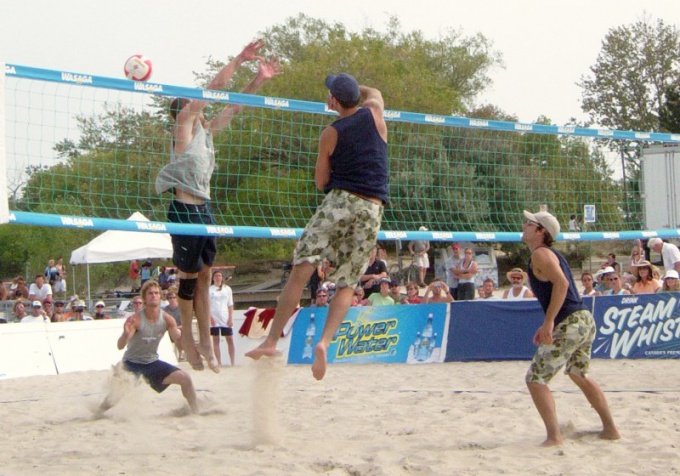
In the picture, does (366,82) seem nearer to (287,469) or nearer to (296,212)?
(296,212)

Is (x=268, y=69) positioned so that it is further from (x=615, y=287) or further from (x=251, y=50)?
(x=615, y=287)

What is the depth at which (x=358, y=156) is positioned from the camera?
18.3ft

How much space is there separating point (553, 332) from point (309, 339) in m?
7.09

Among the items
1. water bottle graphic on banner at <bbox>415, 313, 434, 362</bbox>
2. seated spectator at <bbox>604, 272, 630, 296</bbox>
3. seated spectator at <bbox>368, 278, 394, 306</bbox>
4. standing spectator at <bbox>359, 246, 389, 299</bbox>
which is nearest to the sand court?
seated spectator at <bbox>604, 272, 630, 296</bbox>

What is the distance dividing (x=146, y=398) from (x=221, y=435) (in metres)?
1.65

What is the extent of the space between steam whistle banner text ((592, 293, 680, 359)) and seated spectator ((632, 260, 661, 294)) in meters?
0.45

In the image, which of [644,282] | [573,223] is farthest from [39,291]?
[644,282]

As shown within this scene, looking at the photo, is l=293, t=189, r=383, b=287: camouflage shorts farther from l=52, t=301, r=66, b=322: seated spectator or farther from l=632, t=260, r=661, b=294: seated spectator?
l=52, t=301, r=66, b=322: seated spectator

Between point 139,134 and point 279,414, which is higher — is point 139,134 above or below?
above

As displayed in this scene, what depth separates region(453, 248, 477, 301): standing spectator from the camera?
1405 centimetres

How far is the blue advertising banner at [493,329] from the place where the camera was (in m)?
12.0

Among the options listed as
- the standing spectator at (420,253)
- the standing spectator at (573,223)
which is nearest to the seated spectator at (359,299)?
the standing spectator at (573,223)

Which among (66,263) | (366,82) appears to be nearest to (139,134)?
(66,263)

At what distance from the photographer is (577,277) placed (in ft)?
A: 81.9
